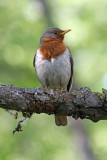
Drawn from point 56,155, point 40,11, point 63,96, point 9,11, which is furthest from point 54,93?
point 40,11

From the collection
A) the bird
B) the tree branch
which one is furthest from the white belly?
the tree branch

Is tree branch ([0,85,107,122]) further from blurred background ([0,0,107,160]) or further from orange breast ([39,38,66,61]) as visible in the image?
blurred background ([0,0,107,160])

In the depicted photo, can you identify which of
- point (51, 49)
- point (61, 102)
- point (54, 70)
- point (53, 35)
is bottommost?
point (61, 102)

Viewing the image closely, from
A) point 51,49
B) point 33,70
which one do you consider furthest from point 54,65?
point 33,70

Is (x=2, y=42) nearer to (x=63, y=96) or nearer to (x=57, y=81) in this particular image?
(x=57, y=81)

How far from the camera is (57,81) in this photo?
7.43 metres

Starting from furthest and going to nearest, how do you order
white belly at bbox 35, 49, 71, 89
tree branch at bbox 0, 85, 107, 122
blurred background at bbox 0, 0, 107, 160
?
1. blurred background at bbox 0, 0, 107, 160
2. white belly at bbox 35, 49, 71, 89
3. tree branch at bbox 0, 85, 107, 122

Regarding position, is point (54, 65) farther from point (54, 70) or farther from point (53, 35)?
point (53, 35)

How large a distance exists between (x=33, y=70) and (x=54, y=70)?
130 inches

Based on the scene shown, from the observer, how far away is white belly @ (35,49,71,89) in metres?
7.11

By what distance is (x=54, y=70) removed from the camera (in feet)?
23.4

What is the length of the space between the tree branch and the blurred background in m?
3.28

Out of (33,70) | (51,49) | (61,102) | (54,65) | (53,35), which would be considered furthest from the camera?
(33,70)

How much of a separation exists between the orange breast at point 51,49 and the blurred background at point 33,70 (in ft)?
7.51
